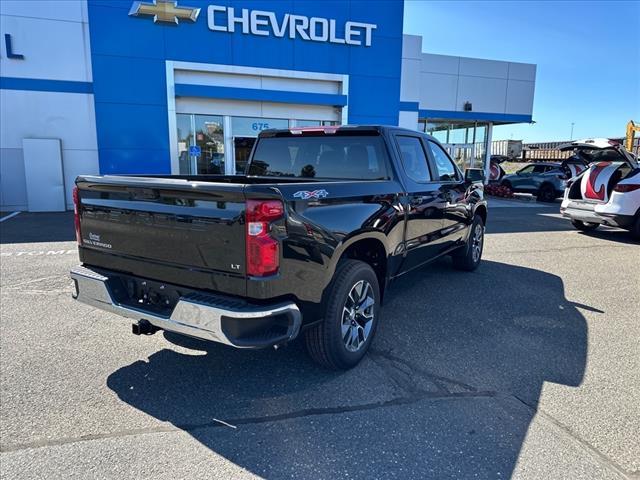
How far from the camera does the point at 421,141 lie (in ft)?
16.2

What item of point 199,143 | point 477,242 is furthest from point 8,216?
point 477,242

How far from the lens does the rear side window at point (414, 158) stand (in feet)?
14.6

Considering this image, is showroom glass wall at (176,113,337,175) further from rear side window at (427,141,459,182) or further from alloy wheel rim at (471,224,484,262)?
rear side window at (427,141,459,182)

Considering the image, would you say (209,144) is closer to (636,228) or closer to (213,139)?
(213,139)

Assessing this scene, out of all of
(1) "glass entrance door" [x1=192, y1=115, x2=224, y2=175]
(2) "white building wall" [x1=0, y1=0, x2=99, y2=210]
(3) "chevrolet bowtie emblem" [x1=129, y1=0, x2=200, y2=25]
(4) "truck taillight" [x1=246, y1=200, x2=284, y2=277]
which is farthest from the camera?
(1) "glass entrance door" [x1=192, y1=115, x2=224, y2=175]

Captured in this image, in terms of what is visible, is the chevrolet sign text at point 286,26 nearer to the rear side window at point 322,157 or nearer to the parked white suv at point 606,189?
the parked white suv at point 606,189

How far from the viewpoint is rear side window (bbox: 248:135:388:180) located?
420cm

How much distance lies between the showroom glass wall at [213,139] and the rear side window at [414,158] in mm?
10167

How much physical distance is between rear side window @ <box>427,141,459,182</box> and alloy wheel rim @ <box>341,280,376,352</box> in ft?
7.19

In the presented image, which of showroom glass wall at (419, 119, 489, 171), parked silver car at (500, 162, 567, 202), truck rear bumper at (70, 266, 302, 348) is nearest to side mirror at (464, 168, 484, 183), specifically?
truck rear bumper at (70, 266, 302, 348)

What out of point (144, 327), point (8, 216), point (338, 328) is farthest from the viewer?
point (8, 216)

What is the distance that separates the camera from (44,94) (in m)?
13.1

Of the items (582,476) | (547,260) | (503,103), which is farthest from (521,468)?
(503,103)

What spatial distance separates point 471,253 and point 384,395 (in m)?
3.88
